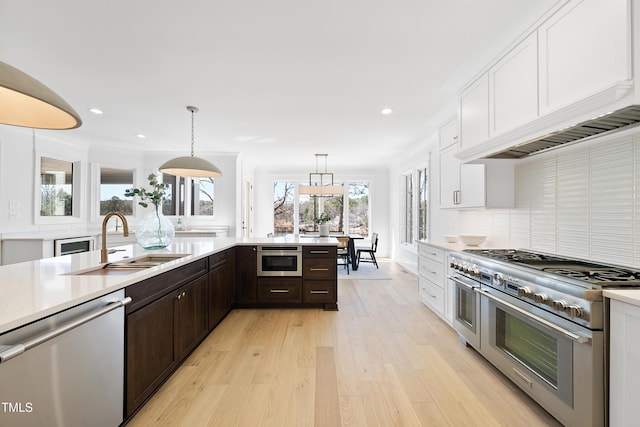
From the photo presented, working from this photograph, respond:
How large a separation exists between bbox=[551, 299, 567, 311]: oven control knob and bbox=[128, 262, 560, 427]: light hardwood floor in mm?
734

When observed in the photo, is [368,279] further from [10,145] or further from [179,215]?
[10,145]

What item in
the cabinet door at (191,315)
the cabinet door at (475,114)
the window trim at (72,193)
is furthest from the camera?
the window trim at (72,193)

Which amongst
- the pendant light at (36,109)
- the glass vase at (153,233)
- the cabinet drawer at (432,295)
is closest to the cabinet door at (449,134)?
the cabinet drawer at (432,295)

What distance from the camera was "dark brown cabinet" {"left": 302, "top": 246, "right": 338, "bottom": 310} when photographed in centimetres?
365

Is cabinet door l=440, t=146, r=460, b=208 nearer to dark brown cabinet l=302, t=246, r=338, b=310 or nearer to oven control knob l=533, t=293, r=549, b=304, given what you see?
dark brown cabinet l=302, t=246, r=338, b=310

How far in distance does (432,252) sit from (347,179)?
5.25 meters

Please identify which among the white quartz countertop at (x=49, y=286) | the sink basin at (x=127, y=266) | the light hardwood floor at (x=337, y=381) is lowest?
the light hardwood floor at (x=337, y=381)

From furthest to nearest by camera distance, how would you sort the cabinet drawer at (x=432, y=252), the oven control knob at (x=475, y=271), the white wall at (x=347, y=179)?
the white wall at (x=347, y=179), the cabinet drawer at (x=432, y=252), the oven control knob at (x=475, y=271)

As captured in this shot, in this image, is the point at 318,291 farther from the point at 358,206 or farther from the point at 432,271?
the point at 358,206

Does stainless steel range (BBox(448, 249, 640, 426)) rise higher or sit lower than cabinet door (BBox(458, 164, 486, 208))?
lower

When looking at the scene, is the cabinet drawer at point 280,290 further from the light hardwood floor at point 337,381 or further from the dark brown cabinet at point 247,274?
the light hardwood floor at point 337,381

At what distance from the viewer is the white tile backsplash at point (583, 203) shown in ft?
5.93

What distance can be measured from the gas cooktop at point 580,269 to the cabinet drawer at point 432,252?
2.40 ft

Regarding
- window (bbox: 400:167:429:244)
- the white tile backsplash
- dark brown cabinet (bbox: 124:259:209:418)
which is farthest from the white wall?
dark brown cabinet (bbox: 124:259:209:418)
